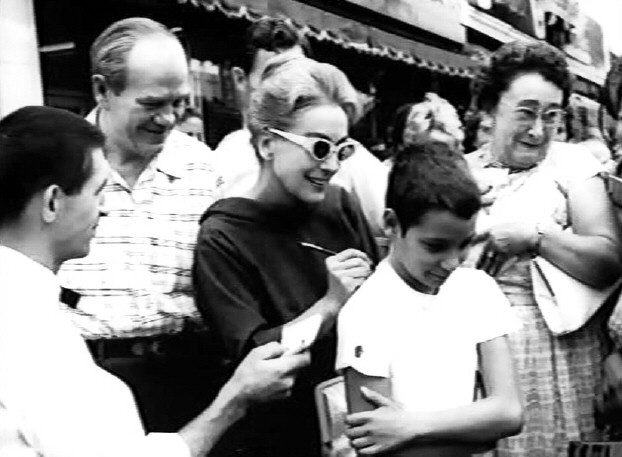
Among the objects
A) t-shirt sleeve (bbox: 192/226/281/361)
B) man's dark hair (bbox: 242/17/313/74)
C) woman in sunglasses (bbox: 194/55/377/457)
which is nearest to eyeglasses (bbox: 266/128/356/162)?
woman in sunglasses (bbox: 194/55/377/457)

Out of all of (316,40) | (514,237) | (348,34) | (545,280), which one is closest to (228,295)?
(514,237)

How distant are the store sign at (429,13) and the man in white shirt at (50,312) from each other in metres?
4.85

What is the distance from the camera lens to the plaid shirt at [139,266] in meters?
2.18

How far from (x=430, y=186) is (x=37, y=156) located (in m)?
0.78

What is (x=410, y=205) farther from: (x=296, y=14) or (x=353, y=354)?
(x=296, y=14)

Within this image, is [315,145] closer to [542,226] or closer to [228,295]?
[228,295]

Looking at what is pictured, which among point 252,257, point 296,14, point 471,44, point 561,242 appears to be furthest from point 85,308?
point 471,44

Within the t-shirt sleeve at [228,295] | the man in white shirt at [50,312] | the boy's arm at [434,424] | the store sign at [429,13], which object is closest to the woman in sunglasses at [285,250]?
the t-shirt sleeve at [228,295]

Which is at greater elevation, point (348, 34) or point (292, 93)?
point (348, 34)

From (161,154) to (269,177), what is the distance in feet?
1.07

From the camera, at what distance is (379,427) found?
1838 millimetres

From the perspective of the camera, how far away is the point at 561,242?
7.95 feet

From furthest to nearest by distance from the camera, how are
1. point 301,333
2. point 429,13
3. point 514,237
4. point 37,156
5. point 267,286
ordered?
point 429,13
point 514,237
point 267,286
point 301,333
point 37,156

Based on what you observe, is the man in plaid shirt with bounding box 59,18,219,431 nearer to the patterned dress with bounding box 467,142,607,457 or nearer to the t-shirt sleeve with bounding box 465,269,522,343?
the t-shirt sleeve with bounding box 465,269,522,343
